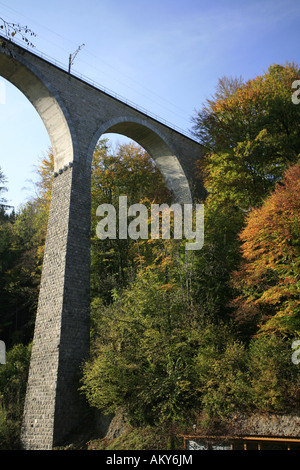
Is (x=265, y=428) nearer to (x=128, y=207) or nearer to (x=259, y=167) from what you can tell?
(x=259, y=167)

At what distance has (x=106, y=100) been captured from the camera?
1820 cm

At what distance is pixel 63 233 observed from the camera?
1487cm

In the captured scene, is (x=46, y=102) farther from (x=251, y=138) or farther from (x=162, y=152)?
(x=251, y=138)

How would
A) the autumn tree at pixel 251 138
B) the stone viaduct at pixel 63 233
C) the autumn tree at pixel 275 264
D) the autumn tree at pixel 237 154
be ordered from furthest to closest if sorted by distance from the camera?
1. the autumn tree at pixel 251 138
2. the autumn tree at pixel 237 154
3. the stone viaduct at pixel 63 233
4. the autumn tree at pixel 275 264

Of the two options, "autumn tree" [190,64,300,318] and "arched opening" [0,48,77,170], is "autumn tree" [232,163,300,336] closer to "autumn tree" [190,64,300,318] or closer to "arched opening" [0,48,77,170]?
"autumn tree" [190,64,300,318]

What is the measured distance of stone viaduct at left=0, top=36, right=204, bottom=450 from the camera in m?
12.8

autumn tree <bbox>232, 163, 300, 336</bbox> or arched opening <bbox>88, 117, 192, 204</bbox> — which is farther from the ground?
arched opening <bbox>88, 117, 192, 204</bbox>

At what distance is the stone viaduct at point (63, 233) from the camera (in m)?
12.8

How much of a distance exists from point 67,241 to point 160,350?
512 centimetres

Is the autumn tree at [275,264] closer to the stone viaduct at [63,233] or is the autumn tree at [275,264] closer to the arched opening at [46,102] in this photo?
the stone viaduct at [63,233]

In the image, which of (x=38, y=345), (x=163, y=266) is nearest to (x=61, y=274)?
(x=38, y=345)

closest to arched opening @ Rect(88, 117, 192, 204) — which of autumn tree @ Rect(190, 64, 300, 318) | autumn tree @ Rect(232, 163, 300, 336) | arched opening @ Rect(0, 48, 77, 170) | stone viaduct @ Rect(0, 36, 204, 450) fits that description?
stone viaduct @ Rect(0, 36, 204, 450)

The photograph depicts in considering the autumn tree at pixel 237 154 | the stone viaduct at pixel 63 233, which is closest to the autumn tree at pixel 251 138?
the autumn tree at pixel 237 154

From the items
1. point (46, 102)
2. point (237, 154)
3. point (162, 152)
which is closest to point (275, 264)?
point (237, 154)
